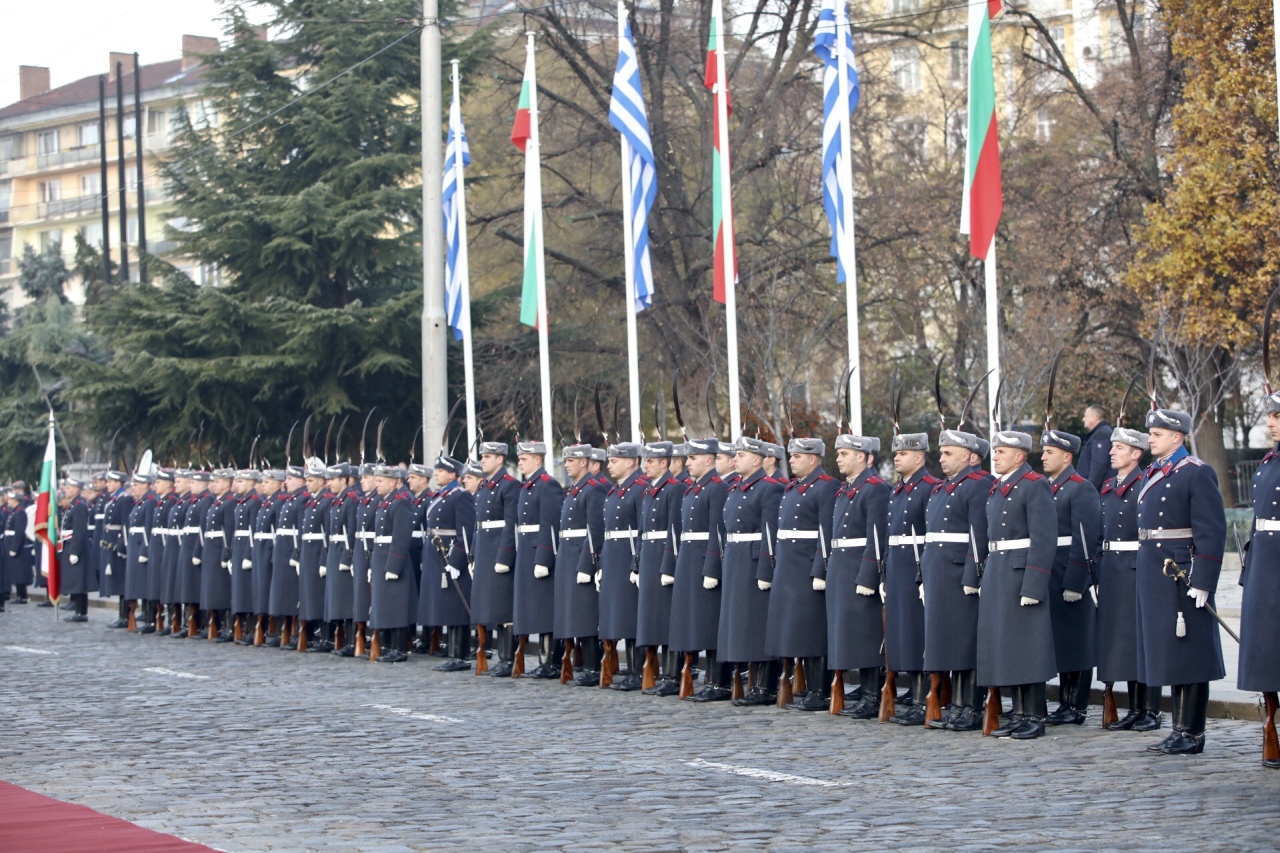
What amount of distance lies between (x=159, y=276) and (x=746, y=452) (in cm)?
2194

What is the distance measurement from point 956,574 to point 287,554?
32.6 ft

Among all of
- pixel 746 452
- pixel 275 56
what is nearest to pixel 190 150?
pixel 275 56

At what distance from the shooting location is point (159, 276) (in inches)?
1325

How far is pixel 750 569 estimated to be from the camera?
13.9 meters

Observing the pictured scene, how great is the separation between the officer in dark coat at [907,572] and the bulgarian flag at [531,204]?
850 cm

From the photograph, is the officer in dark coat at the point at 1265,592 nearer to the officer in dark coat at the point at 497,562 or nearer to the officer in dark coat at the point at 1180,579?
the officer in dark coat at the point at 1180,579

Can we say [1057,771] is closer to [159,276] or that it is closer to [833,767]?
[833,767]

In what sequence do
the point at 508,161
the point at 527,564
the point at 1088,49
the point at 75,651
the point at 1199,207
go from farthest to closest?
1. the point at 1088,49
2. the point at 508,161
3. the point at 1199,207
4. the point at 75,651
5. the point at 527,564

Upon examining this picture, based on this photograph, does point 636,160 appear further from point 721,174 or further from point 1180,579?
point 1180,579

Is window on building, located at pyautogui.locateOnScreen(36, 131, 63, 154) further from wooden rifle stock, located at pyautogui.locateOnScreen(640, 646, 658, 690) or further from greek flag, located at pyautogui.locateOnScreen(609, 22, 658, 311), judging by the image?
wooden rifle stock, located at pyautogui.locateOnScreen(640, 646, 658, 690)

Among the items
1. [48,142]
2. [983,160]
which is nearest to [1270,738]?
[983,160]

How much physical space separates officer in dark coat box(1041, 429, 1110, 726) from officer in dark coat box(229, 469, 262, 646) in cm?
1101

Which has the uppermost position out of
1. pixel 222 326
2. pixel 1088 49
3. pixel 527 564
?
pixel 1088 49

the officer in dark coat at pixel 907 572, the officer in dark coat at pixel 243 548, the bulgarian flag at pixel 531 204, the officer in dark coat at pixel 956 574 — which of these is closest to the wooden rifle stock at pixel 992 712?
the officer in dark coat at pixel 956 574
